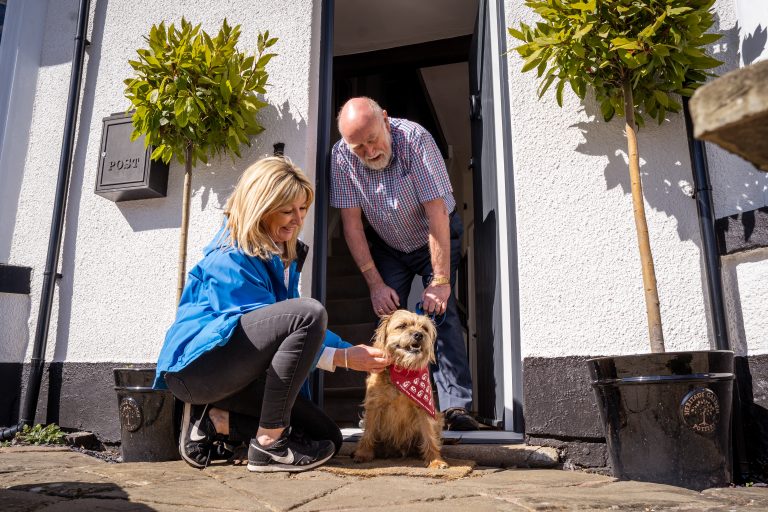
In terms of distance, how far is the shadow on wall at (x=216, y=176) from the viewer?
3.66 metres

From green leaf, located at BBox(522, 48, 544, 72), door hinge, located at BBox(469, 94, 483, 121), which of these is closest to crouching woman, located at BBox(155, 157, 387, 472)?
green leaf, located at BBox(522, 48, 544, 72)

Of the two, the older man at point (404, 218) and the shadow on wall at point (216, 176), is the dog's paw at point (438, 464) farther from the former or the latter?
the shadow on wall at point (216, 176)

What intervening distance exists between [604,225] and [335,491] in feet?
6.12

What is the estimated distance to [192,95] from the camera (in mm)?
3307

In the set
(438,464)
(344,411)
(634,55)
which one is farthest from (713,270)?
(344,411)

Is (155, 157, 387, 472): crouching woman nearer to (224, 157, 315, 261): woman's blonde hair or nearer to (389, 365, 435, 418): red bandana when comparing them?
(224, 157, 315, 261): woman's blonde hair

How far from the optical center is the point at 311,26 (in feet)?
12.3

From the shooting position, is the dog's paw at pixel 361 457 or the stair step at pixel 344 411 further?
the stair step at pixel 344 411

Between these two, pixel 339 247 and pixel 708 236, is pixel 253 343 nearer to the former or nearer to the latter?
pixel 708 236

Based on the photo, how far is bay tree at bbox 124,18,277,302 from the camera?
332 centimetres

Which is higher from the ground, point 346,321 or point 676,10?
point 676,10

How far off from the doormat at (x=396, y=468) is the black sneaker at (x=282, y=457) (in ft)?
0.26

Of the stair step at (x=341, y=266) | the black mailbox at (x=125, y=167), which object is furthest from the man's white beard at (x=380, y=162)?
the stair step at (x=341, y=266)

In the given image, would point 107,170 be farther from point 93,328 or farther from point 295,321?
point 295,321
